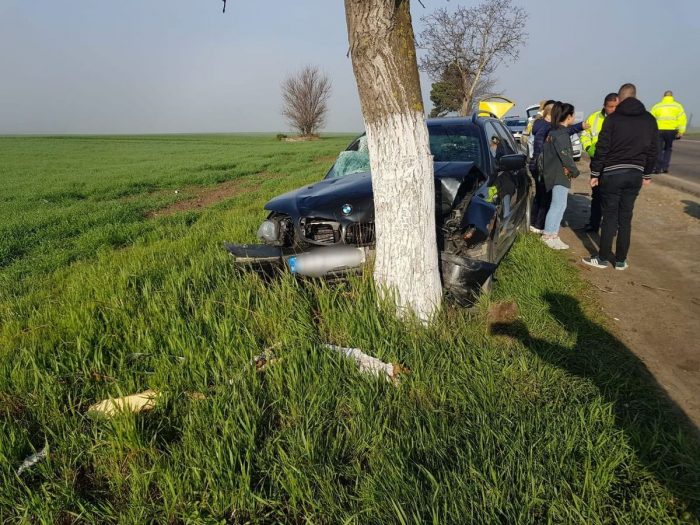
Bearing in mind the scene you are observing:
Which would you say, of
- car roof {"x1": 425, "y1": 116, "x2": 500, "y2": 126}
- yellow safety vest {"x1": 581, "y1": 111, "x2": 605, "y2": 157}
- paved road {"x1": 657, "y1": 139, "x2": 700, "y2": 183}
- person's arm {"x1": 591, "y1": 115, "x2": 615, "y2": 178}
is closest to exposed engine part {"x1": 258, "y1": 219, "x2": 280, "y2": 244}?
car roof {"x1": 425, "y1": 116, "x2": 500, "y2": 126}

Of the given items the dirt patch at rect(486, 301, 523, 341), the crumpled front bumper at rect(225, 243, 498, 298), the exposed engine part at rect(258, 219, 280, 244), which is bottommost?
the dirt patch at rect(486, 301, 523, 341)

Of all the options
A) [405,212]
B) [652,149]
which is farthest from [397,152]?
[652,149]

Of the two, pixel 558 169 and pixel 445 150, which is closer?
pixel 445 150

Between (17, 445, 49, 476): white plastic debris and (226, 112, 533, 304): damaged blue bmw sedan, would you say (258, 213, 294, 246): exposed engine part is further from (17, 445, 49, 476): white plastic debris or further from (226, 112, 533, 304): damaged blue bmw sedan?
(17, 445, 49, 476): white plastic debris

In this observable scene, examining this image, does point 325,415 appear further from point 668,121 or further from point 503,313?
point 668,121

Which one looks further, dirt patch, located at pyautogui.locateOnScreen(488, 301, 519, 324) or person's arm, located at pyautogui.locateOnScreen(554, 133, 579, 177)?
person's arm, located at pyautogui.locateOnScreen(554, 133, 579, 177)

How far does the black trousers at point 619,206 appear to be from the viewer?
4738mm

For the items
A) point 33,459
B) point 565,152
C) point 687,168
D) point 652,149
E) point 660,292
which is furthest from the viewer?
point 687,168

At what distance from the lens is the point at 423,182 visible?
304cm

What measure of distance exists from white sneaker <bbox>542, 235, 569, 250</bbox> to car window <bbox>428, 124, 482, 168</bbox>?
2005mm

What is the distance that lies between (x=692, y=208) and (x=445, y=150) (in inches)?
229

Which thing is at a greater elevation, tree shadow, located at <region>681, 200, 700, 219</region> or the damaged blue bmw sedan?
the damaged blue bmw sedan

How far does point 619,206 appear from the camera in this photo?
4848 mm

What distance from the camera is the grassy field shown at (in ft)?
5.61
